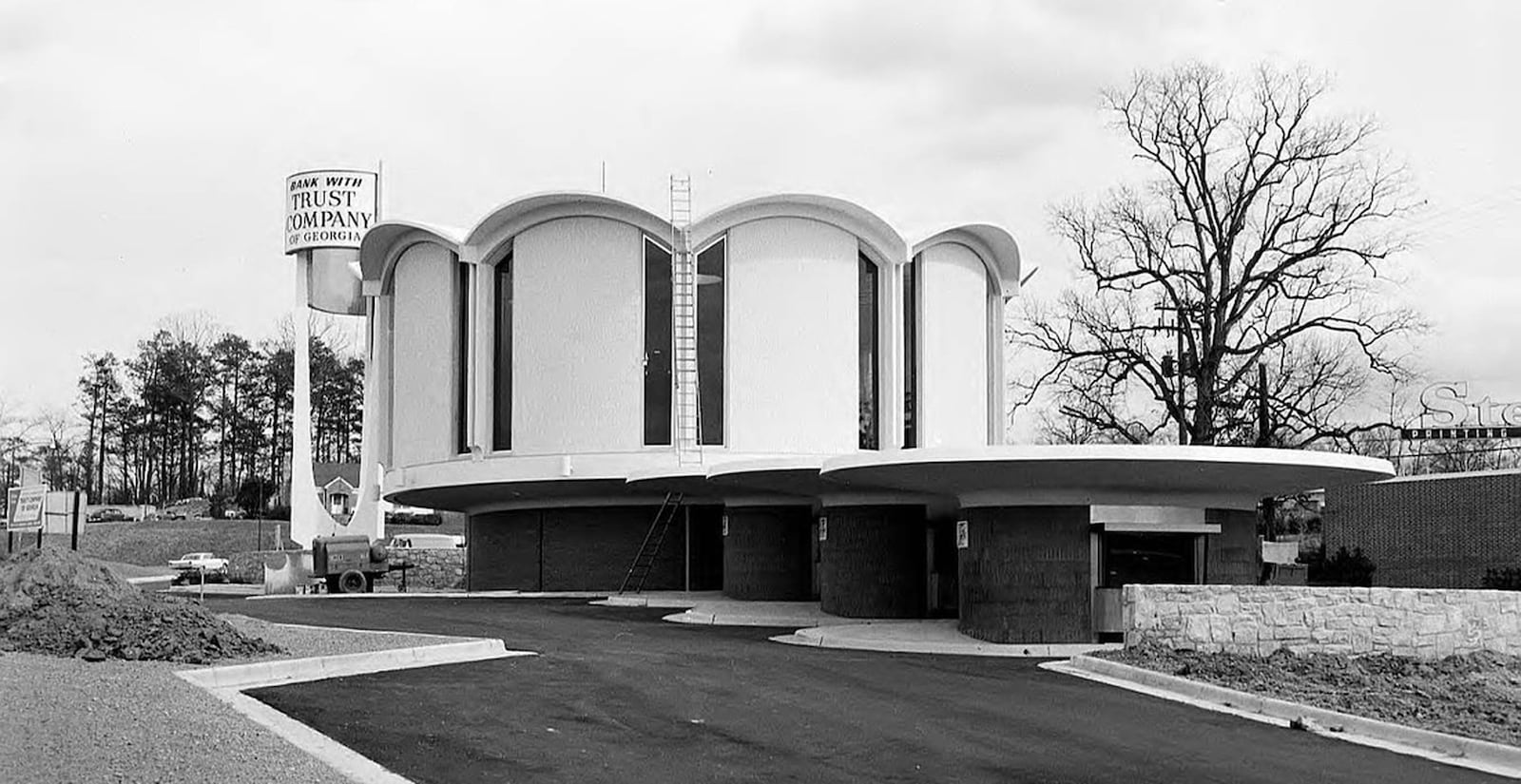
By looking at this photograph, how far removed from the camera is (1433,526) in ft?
140

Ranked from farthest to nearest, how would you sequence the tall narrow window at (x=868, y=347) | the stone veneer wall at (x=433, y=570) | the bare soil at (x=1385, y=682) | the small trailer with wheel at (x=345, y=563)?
the stone veneer wall at (x=433, y=570), the small trailer with wheel at (x=345, y=563), the tall narrow window at (x=868, y=347), the bare soil at (x=1385, y=682)

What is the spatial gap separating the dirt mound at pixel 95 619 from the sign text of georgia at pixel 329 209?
109 ft

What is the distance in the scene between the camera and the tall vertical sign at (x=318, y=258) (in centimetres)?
5438

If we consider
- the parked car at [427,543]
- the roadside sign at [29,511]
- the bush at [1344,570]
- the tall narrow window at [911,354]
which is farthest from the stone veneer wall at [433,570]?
the roadside sign at [29,511]

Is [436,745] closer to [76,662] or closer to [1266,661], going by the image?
[76,662]

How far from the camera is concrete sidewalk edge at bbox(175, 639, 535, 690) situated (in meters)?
16.8

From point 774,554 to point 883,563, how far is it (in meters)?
6.45

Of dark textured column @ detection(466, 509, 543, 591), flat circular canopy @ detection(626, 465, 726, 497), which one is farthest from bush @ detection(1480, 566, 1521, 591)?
dark textured column @ detection(466, 509, 543, 591)

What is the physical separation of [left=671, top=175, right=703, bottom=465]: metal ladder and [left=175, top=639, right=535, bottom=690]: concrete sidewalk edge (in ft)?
64.9

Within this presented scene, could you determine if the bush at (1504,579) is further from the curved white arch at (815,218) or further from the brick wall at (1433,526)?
the curved white arch at (815,218)

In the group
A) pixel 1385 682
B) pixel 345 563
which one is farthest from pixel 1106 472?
pixel 345 563

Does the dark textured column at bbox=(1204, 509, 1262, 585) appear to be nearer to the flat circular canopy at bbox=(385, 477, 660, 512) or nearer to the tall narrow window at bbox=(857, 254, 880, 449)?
the tall narrow window at bbox=(857, 254, 880, 449)

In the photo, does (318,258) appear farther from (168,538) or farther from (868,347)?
(168,538)

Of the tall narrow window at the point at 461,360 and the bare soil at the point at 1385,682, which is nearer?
the bare soil at the point at 1385,682
